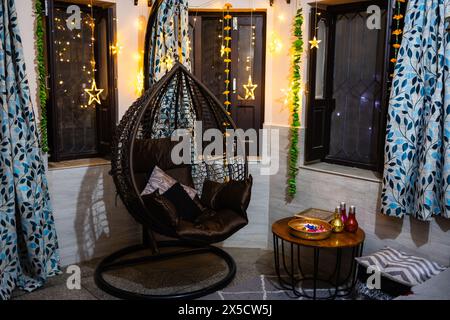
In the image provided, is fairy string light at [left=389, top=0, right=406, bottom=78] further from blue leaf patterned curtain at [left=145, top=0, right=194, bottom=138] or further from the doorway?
the doorway

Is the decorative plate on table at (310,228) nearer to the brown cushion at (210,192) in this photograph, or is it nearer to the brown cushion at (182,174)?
the brown cushion at (210,192)

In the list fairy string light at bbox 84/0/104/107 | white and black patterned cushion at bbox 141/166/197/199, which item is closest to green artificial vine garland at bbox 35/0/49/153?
fairy string light at bbox 84/0/104/107

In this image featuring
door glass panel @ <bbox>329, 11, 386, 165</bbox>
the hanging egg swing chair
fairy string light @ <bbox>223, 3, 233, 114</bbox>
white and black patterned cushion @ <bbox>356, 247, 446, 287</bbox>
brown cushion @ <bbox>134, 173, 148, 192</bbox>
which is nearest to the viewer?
white and black patterned cushion @ <bbox>356, 247, 446, 287</bbox>

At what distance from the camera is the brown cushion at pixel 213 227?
10.6ft

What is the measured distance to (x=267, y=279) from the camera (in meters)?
3.68

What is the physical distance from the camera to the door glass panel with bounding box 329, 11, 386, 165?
393 centimetres

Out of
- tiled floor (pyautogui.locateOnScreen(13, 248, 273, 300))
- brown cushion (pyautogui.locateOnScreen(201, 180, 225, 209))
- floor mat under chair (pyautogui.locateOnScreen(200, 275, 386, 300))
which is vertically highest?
brown cushion (pyautogui.locateOnScreen(201, 180, 225, 209))

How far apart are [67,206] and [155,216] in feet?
3.41

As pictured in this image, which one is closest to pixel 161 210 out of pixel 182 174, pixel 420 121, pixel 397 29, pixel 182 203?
pixel 182 203

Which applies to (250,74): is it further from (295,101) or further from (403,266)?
(403,266)

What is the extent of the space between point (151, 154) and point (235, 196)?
83cm

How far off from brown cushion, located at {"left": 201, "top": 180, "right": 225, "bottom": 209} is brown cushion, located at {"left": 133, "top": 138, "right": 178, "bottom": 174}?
0.37 m
